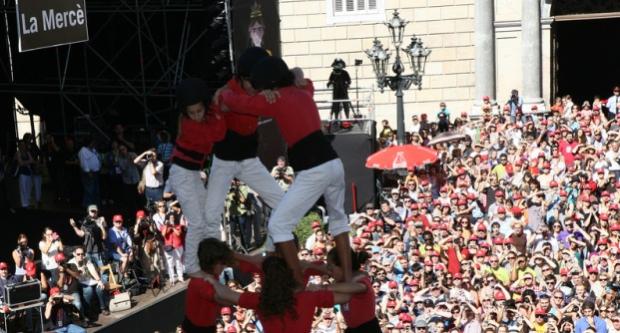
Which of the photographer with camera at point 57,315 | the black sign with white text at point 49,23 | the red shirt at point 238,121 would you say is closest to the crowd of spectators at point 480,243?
the photographer with camera at point 57,315

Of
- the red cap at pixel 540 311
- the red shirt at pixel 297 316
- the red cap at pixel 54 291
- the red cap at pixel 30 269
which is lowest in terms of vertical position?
the red cap at pixel 540 311

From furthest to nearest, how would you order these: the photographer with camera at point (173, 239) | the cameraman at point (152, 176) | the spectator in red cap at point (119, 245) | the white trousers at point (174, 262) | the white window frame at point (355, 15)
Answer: the white window frame at point (355, 15) < the cameraman at point (152, 176) < the white trousers at point (174, 262) < the photographer with camera at point (173, 239) < the spectator in red cap at point (119, 245)

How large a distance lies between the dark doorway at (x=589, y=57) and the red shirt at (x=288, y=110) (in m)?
30.2

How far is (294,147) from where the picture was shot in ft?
32.6

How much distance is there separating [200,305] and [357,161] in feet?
56.0

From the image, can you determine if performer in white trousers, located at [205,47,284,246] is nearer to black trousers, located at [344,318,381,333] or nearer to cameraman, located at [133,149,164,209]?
black trousers, located at [344,318,381,333]

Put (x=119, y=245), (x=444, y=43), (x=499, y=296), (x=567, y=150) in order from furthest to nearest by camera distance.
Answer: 1. (x=444, y=43)
2. (x=567, y=150)
3. (x=119, y=245)
4. (x=499, y=296)

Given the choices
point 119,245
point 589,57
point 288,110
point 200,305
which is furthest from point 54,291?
point 589,57

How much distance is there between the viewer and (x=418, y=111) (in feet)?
108

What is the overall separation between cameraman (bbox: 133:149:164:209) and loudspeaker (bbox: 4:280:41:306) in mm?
4671

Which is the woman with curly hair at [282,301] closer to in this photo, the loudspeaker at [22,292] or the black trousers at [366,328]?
the black trousers at [366,328]

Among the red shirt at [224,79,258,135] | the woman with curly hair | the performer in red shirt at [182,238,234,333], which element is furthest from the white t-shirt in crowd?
the woman with curly hair

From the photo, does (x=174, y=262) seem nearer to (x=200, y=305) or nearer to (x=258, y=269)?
(x=258, y=269)

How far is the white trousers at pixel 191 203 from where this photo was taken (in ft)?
34.8
